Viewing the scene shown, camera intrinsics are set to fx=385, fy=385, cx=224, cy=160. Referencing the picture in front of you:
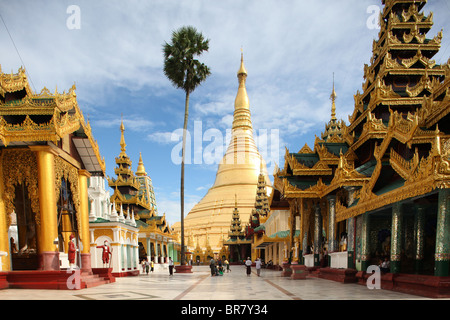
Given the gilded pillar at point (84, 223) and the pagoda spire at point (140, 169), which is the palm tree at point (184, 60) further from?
the pagoda spire at point (140, 169)

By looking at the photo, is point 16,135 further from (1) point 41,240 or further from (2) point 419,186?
(2) point 419,186

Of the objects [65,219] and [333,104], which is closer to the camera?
[65,219]

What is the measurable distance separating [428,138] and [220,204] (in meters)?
59.9

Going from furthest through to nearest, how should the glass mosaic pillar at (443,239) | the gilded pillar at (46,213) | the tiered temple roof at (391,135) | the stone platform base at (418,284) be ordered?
1. the gilded pillar at (46,213)
2. the tiered temple roof at (391,135)
3. the glass mosaic pillar at (443,239)
4. the stone platform base at (418,284)

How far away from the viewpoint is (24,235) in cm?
1727

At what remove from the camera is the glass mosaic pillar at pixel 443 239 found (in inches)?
392

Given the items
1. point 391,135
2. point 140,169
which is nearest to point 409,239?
point 391,135

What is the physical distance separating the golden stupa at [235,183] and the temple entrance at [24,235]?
164 feet

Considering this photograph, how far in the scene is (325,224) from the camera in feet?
69.1

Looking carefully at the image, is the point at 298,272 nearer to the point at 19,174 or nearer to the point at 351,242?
the point at 351,242

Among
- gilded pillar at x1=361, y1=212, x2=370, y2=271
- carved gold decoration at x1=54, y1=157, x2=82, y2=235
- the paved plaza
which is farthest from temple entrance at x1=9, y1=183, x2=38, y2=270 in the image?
gilded pillar at x1=361, y1=212, x2=370, y2=271

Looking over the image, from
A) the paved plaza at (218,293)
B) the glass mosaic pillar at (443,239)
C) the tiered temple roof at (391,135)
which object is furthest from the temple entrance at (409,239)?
the glass mosaic pillar at (443,239)

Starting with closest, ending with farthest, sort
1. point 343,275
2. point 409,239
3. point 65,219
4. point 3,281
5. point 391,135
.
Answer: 1. point 3,281
2. point 391,135
3. point 409,239
4. point 343,275
5. point 65,219

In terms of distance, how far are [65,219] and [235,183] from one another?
A: 184 feet
